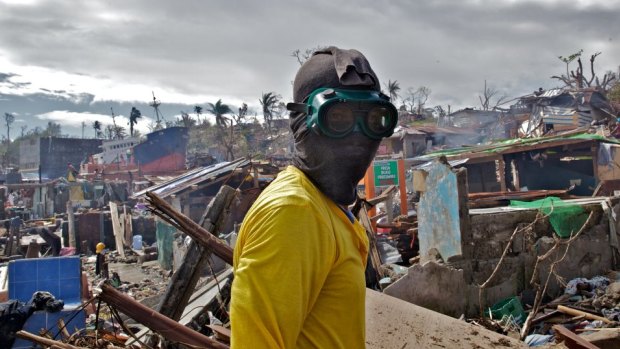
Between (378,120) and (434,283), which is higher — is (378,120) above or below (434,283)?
above

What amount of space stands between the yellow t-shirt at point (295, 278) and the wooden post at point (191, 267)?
2.85m

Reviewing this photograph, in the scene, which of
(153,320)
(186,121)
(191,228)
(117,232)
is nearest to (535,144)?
(191,228)

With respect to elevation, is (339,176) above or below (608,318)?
above

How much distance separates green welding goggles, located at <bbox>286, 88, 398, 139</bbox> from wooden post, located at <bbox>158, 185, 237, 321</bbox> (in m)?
2.77

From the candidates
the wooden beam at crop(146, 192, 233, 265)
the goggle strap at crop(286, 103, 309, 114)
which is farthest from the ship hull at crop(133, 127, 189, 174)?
the goggle strap at crop(286, 103, 309, 114)

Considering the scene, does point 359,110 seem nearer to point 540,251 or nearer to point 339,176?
point 339,176

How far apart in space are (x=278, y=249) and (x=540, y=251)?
7.50 metres

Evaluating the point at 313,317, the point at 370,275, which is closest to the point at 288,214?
the point at 313,317

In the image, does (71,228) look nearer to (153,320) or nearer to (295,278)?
(153,320)

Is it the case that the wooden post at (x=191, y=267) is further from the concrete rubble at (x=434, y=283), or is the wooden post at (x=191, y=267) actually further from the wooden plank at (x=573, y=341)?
the wooden plank at (x=573, y=341)

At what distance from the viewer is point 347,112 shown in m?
1.50

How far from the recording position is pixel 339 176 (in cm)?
150

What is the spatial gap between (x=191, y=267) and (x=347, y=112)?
314cm

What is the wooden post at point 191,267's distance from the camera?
409cm
